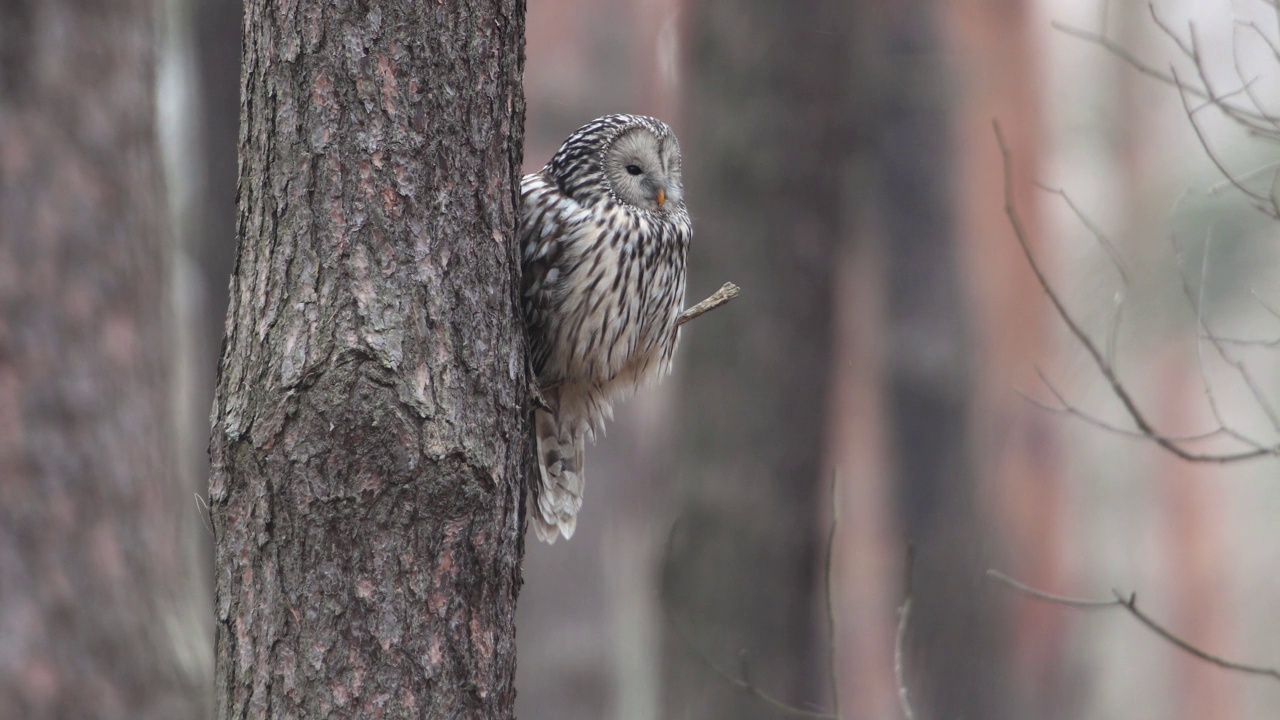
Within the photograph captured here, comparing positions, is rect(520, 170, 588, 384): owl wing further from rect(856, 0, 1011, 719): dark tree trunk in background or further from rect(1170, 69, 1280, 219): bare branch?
rect(856, 0, 1011, 719): dark tree trunk in background

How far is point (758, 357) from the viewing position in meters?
6.38

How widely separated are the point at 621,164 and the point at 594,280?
1.45ft

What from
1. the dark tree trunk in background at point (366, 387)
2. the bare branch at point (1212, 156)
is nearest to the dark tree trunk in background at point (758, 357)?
the bare branch at point (1212, 156)

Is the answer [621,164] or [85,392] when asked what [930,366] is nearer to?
[621,164]

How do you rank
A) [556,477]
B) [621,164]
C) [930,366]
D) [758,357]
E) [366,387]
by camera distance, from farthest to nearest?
[930,366]
[758,357]
[556,477]
[621,164]
[366,387]

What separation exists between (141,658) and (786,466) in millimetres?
3353

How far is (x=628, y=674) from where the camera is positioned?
16.1 meters

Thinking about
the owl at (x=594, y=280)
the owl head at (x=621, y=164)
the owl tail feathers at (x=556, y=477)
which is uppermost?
the owl head at (x=621, y=164)

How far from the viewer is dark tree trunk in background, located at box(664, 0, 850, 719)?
618cm

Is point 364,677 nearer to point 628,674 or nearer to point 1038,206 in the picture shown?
point 1038,206

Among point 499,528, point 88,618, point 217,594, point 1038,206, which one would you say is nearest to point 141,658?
point 88,618

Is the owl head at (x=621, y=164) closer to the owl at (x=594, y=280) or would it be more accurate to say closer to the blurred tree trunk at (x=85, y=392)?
the owl at (x=594, y=280)

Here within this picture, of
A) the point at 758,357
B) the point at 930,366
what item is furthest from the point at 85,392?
the point at 930,366

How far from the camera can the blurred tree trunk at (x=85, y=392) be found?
146 inches
